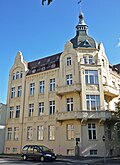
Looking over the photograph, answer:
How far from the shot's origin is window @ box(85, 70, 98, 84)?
94.4 feet

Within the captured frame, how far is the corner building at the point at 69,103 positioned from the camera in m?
26.8

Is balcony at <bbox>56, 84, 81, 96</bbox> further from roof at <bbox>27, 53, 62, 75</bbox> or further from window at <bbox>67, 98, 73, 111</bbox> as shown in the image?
roof at <bbox>27, 53, 62, 75</bbox>

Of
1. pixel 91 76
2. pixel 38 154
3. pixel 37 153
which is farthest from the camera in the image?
pixel 91 76

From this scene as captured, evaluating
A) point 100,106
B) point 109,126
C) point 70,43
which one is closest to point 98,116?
point 100,106

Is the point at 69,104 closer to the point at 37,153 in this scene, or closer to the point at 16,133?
the point at 37,153

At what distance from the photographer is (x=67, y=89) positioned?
93.6 ft

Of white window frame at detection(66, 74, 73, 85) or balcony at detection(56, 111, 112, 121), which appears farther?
white window frame at detection(66, 74, 73, 85)

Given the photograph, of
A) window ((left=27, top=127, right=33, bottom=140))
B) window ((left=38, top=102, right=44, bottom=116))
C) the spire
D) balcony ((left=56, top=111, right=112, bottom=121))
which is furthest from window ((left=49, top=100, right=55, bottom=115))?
the spire

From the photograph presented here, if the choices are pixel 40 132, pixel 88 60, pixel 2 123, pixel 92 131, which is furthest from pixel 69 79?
pixel 2 123

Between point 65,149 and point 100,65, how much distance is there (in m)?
12.7

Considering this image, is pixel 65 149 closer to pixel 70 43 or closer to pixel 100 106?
pixel 100 106

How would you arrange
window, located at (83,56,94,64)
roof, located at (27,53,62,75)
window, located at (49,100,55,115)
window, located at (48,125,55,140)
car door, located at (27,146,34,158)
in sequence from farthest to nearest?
roof, located at (27,53,62,75), window, located at (49,100,55,115), window, located at (83,56,94,64), window, located at (48,125,55,140), car door, located at (27,146,34,158)

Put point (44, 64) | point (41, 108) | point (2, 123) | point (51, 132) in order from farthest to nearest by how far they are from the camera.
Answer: point (44, 64), point (2, 123), point (41, 108), point (51, 132)

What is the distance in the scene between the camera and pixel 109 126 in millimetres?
28734
